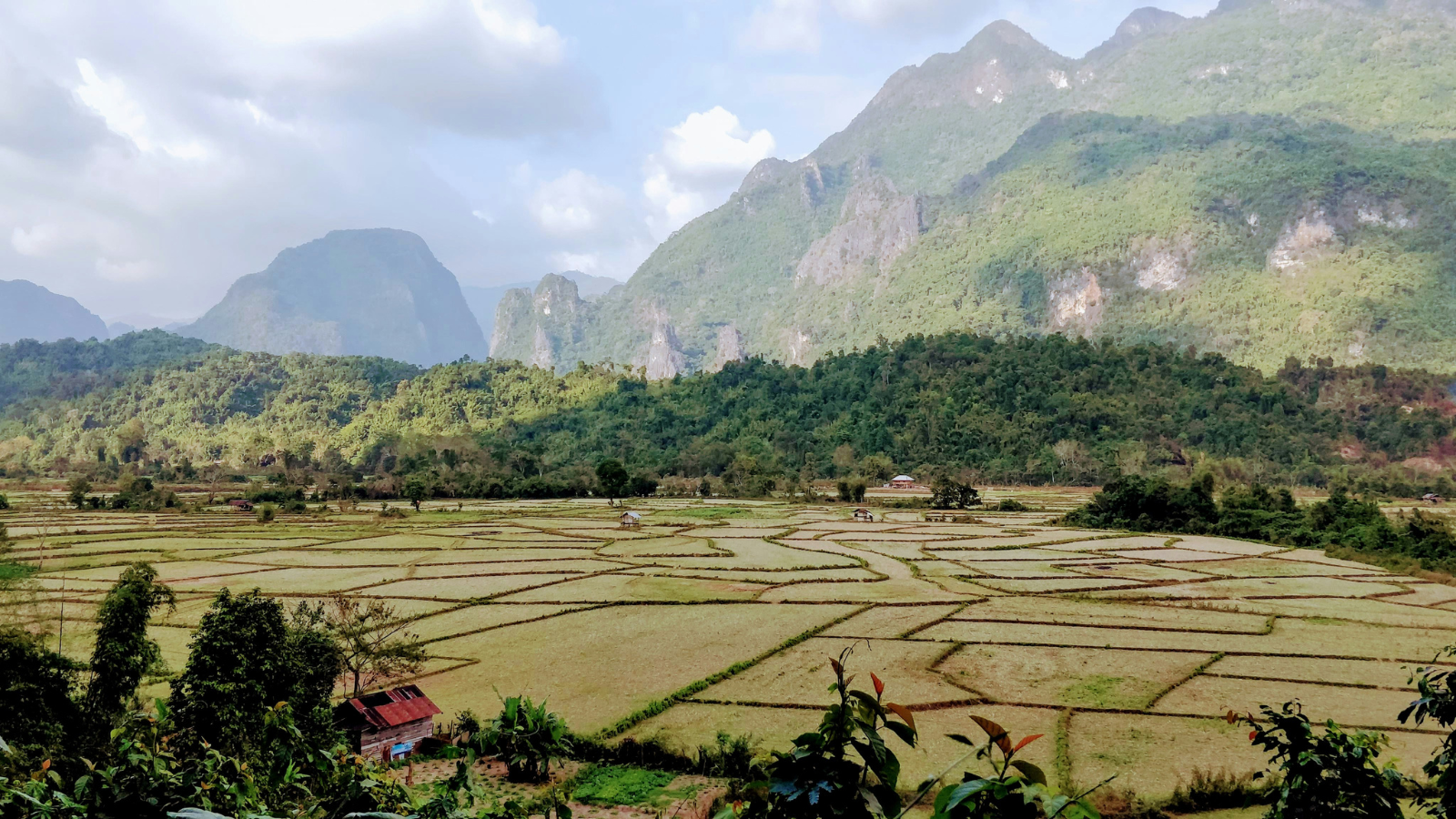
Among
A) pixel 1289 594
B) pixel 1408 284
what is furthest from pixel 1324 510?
pixel 1408 284

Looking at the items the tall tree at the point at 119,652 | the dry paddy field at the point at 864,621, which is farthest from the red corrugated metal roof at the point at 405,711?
the tall tree at the point at 119,652

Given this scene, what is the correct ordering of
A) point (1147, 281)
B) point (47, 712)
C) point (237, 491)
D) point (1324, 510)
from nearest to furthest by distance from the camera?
point (47, 712), point (1324, 510), point (237, 491), point (1147, 281)

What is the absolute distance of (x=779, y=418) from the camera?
92562mm

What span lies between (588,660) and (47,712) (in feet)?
30.2

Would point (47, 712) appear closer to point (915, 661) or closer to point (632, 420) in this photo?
point (915, 661)

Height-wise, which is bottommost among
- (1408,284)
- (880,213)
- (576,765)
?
(576,765)

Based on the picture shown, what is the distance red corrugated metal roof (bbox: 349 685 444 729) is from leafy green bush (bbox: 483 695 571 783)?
62.1 inches

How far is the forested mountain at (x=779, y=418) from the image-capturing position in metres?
73.1

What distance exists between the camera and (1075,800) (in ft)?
7.91

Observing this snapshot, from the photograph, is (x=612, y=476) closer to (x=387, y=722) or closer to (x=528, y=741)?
(x=387, y=722)

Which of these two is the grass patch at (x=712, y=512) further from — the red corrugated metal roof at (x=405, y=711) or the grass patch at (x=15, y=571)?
A: the red corrugated metal roof at (x=405, y=711)

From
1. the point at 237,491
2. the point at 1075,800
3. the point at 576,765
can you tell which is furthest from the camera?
the point at 237,491

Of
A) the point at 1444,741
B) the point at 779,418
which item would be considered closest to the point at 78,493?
the point at 779,418

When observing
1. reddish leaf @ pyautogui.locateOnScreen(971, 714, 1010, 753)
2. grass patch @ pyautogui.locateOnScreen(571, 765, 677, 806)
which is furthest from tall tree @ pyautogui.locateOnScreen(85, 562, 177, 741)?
reddish leaf @ pyautogui.locateOnScreen(971, 714, 1010, 753)
